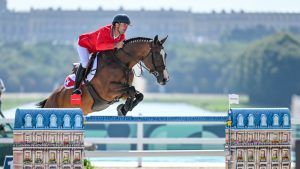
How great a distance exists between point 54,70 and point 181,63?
13590 millimetres

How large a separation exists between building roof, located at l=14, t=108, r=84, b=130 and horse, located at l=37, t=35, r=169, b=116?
2.07 m

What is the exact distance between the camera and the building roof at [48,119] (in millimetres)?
7812

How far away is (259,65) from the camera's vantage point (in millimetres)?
68875

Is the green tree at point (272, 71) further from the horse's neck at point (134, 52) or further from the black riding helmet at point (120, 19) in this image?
the black riding helmet at point (120, 19)

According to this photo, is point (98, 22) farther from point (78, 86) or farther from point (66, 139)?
point (66, 139)

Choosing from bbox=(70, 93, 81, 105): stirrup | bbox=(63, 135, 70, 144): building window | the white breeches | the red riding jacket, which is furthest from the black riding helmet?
bbox=(63, 135, 70, 144): building window

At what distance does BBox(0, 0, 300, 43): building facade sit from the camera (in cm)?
13900

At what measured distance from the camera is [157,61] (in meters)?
10.1

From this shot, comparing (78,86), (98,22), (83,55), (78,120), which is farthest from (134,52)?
(98,22)

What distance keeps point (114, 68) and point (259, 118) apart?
2.11 metres

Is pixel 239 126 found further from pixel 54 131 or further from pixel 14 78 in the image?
pixel 14 78

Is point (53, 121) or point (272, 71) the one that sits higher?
point (272, 71)

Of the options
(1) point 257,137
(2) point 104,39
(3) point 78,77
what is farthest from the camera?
(3) point 78,77

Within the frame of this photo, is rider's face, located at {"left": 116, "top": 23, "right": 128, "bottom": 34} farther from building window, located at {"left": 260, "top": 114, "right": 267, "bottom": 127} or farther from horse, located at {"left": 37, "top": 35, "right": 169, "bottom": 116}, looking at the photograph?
building window, located at {"left": 260, "top": 114, "right": 267, "bottom": 127}
